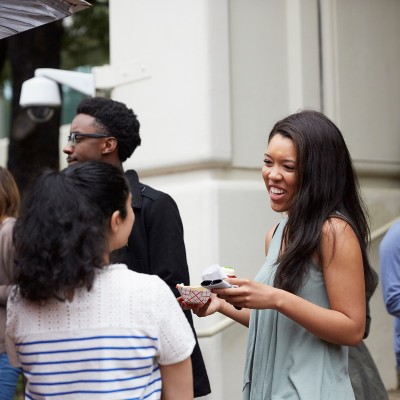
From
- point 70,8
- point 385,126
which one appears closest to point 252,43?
point 385,126

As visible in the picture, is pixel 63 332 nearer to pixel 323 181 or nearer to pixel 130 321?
pixel 130 321

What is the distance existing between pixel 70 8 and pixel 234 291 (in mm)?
1478

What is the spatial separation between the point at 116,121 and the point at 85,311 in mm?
1793

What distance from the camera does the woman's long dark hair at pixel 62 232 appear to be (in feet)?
7.22

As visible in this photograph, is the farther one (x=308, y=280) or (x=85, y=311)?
(x=308, y=280)

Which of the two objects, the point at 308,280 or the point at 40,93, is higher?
the point at 40,93

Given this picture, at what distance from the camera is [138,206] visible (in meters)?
3.71

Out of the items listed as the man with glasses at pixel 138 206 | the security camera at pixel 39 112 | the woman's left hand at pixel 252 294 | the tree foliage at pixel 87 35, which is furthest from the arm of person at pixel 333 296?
the tree foliage at pixel 87 35

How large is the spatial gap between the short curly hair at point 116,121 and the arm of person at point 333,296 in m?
1.46

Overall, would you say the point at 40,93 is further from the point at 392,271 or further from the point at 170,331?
the point at 170,331

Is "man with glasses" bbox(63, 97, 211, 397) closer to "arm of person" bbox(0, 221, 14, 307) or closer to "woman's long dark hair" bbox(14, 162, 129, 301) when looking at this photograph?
"arm of person" bbox(0, 221, 14, 307)

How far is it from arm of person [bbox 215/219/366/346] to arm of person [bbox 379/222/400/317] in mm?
1414

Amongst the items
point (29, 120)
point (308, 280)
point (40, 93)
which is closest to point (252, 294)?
point (308, 280)

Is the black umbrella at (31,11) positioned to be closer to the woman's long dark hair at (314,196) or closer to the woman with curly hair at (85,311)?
the woman's long dark hair at (314,196)
